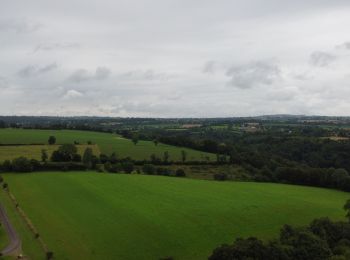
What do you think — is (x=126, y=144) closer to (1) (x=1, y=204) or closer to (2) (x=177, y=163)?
(2) (x=177, y=163)

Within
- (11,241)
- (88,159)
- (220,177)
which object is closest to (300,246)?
(11,241)

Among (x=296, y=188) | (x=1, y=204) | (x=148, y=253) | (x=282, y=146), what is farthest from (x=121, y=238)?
(x=282, y=146)

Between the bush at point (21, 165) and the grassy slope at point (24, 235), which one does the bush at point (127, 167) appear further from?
the grassy slope at point (24, 235)

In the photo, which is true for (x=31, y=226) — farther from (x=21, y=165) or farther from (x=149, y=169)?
(x=149, y=169)

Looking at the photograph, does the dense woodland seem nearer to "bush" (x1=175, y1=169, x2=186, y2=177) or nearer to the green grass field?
the green grass field

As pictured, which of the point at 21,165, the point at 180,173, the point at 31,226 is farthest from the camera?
the point at 180,173

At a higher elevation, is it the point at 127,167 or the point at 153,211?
the point at 127,167
